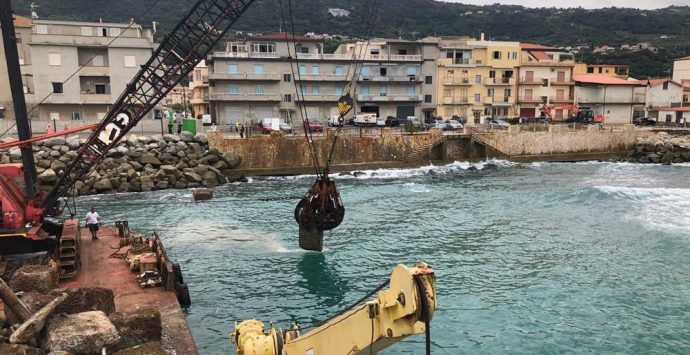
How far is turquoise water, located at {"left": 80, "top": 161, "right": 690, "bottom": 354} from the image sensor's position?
14047 millimetres

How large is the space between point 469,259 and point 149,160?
26.3 m

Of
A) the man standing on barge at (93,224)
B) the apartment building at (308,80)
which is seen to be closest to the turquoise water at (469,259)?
the man standing on barge at (93,224)

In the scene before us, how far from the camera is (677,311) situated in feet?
49.7

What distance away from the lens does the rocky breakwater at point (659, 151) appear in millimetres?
51656

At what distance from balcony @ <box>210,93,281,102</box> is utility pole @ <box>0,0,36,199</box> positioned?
141 feet

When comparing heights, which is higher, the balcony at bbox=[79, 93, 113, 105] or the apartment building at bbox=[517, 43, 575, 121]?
the apartment building at bbox=[517, 43, 575, 121]

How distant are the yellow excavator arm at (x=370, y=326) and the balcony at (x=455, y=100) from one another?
206 feet

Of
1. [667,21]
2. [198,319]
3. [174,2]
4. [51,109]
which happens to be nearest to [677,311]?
[198,319]

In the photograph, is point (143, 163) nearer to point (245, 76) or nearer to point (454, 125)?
point (245, 76)

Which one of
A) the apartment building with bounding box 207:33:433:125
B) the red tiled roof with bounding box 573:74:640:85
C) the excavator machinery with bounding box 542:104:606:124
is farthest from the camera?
the red tiled roof with bounding box 573:74:640:85

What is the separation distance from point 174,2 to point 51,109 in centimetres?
10949

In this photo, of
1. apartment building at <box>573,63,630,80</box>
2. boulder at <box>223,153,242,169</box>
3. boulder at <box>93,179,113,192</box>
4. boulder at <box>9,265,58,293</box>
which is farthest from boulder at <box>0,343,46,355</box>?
apartment building at <box>573,63,630,80</box>

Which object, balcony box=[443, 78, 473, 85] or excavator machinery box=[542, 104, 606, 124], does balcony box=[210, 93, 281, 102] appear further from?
excavator machinery box=[542, 104, 606, 124]

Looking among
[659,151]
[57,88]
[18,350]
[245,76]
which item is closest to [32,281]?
[18,350]
